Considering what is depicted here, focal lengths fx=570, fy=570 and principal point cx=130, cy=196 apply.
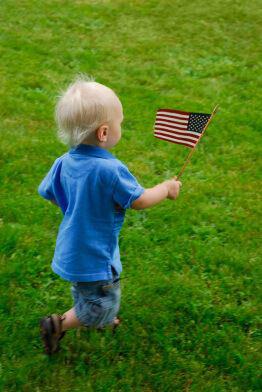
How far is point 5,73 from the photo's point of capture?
21.7 ft

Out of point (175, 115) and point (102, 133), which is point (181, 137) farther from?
point (102, 133)

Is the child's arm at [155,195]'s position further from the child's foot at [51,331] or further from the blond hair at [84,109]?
the child's foot at [51,331]

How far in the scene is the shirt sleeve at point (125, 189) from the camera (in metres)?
2.71

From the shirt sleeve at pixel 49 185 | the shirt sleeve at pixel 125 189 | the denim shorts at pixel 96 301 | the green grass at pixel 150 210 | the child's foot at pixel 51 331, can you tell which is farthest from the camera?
the green grass at pixel 150 210

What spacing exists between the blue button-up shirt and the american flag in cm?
65

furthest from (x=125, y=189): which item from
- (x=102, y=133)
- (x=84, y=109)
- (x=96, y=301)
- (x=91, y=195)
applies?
(x=96, y=301)

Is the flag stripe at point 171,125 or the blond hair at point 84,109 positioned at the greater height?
the blond hair at point 84,109

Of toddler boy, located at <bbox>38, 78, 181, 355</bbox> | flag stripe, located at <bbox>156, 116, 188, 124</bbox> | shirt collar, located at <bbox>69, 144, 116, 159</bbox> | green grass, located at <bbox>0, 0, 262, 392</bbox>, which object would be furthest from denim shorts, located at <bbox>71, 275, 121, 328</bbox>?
flag stripe, located at <bbox>156, 116, 188, 124</bbox>

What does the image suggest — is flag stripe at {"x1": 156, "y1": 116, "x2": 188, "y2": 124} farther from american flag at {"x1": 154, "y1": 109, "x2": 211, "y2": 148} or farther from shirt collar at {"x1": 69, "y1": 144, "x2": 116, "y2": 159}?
shirt collar at {"x1": 69, "y1": 144, "x2": 116, "y2": 159}

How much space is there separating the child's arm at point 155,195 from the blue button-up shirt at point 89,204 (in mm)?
43

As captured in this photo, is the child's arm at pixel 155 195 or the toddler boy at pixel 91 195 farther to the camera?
the child's arm at pixel 155 195

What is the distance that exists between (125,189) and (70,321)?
3.15 ft

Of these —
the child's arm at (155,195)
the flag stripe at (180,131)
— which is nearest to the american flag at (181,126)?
the flag stripe at (180,131)

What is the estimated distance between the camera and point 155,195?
9.33 ft
